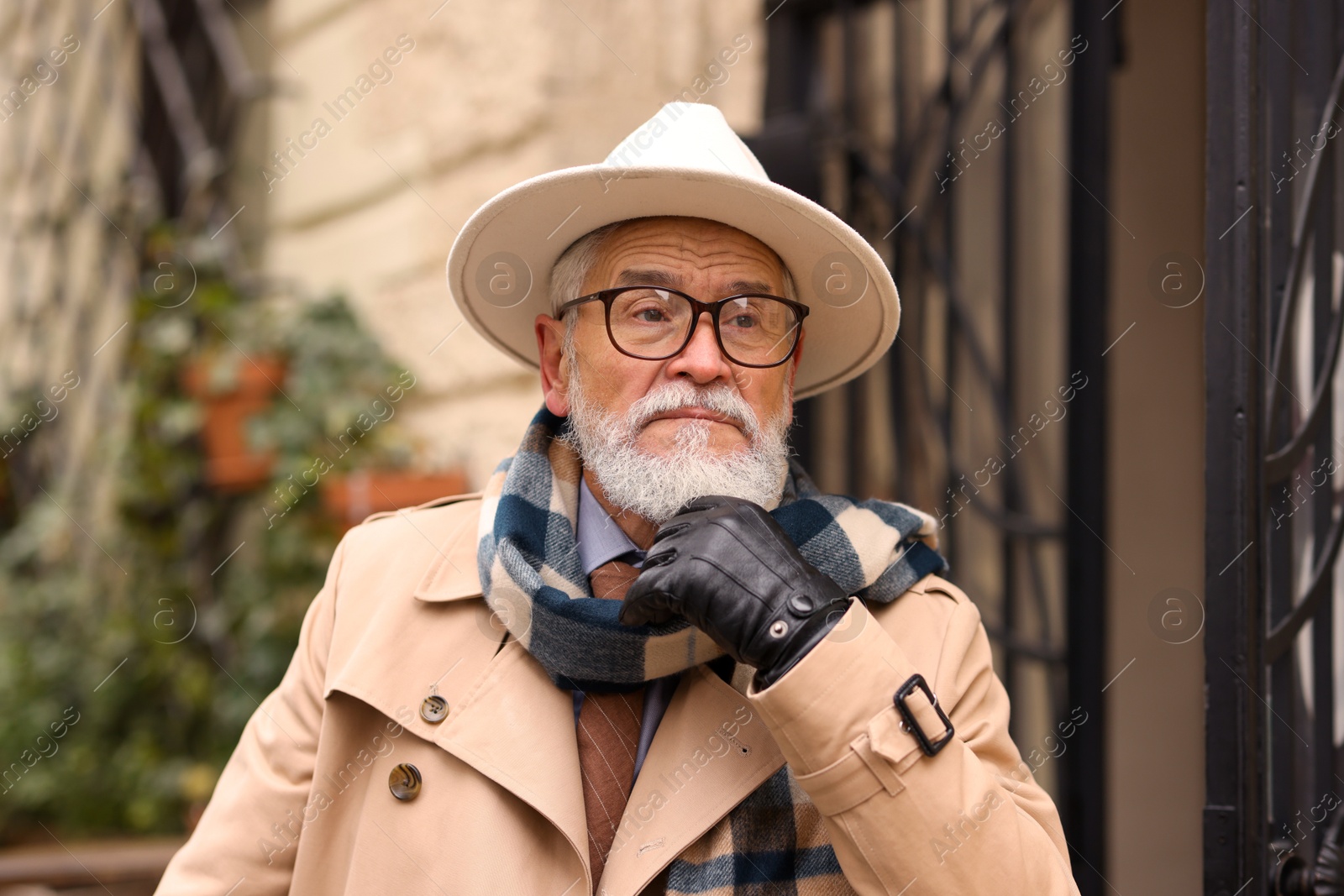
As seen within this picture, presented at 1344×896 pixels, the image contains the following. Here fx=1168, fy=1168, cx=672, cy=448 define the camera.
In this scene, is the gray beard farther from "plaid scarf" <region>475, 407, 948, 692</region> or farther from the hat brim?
the hat brim

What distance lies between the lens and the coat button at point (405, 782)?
1.75 meters

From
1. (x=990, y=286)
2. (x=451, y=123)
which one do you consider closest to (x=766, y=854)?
(x=990, y=286)

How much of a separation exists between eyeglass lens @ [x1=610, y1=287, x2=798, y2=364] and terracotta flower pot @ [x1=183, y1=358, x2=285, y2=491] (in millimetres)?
2125

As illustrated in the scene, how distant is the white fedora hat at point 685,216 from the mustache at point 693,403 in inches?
11.4

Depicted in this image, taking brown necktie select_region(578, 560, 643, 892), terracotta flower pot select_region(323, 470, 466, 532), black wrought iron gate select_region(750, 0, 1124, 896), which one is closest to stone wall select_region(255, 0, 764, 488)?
terracotta flower pot select_region(323, 470, 466, 532)

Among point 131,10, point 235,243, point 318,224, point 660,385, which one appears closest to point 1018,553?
point 660,385

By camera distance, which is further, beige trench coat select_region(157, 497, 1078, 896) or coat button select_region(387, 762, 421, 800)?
coat button select_region(387, 762, 421, 800)

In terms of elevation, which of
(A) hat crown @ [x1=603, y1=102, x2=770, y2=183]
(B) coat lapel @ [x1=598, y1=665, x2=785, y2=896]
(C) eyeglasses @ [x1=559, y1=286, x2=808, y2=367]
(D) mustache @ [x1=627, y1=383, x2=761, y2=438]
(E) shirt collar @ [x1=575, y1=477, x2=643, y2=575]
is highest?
(A) hat crown @ [x1=603, y1=102, x2=770, y2=183]

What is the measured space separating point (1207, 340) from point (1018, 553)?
5.22 feet

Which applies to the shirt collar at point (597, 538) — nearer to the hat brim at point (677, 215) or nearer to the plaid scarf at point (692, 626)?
the plaid scarf at point (692, 626)

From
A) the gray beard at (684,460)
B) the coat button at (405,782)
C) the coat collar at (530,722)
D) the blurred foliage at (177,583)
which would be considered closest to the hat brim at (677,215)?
the gray beard at (684,460)

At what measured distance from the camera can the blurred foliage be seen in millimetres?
3611

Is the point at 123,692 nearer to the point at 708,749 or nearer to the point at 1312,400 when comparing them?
the point at 708,749

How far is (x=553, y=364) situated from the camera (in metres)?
2.12
